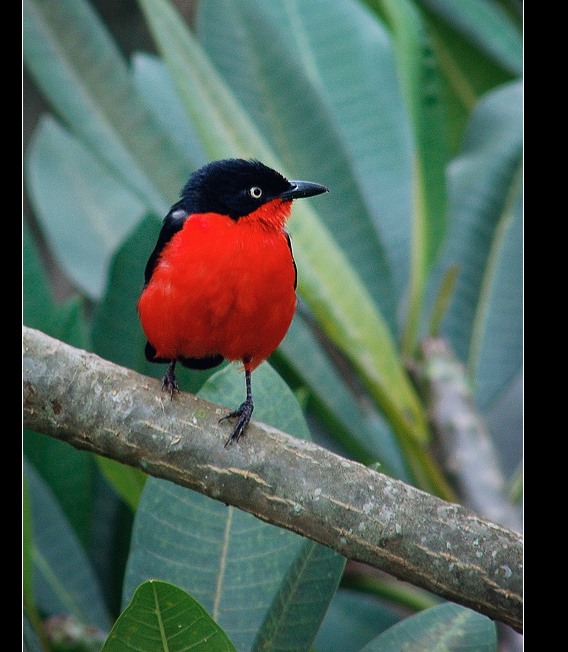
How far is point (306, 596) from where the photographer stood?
1092 millimetres

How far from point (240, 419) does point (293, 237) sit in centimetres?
54

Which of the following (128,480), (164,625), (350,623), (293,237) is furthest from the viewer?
(350,623)

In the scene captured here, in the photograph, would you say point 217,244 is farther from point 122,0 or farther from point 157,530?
point 122,0

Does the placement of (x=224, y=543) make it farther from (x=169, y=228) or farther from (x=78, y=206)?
(x=78, y=206)

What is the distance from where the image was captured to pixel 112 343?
1709 mm

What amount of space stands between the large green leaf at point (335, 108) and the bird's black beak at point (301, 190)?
0.57 meters

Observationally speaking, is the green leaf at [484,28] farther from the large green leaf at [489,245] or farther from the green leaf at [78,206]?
the green leaf at [78,206]

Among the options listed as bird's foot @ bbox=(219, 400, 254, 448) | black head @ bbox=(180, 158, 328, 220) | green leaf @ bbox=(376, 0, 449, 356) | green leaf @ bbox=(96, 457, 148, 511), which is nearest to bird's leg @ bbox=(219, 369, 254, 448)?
bird's foot @ bbox=(219, 400, 254, 448)

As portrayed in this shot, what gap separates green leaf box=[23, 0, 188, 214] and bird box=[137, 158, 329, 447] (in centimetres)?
50

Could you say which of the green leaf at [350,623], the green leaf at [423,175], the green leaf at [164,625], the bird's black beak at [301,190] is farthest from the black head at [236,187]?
the green leaf at [350,623]

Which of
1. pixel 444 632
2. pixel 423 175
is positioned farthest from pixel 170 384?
pixel 423 175

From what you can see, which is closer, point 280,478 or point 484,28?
point 280,478

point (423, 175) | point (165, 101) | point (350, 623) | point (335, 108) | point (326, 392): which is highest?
point (165, 101)
